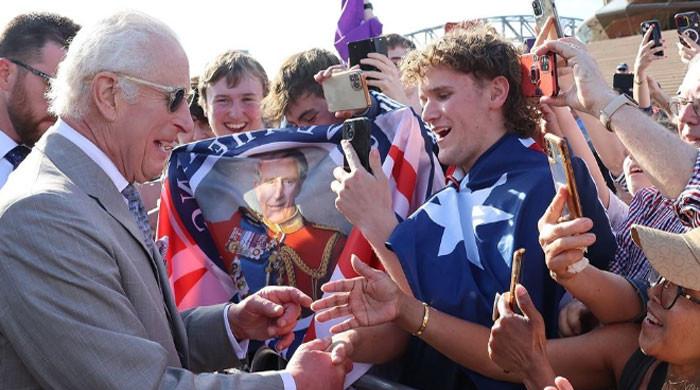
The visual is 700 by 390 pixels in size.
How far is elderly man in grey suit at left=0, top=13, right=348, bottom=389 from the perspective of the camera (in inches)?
87.6

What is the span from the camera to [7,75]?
13.3ft

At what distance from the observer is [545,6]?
11.2 ft

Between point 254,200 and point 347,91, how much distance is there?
2.20ft

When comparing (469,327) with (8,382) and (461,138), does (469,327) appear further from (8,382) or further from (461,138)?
(8,382)

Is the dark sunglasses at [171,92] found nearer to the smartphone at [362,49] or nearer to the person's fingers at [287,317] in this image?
the person's fingers at [287,317]

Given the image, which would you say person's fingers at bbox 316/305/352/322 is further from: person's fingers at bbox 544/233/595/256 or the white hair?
the white hair

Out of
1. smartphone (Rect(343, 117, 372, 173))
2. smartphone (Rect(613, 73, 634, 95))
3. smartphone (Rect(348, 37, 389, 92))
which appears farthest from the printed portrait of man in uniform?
smartphone (Rect(613, 73, 634, 95))

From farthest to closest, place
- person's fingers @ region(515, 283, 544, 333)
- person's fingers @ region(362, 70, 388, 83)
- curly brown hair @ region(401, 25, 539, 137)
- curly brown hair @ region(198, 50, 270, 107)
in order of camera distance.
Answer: curly brown hair @ region(198, 50, 270, 107), person's fingers @ region(362, 70, 388, 83), curly brown hair @ region(401, 25, 539, 137), person's fingers @ region(515, 283, 544, 333)

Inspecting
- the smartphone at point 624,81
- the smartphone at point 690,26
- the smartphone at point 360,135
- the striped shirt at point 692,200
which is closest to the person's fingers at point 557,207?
the striped shirt at point 692,200

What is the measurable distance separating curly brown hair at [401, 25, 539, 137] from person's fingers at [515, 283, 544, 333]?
119 cm

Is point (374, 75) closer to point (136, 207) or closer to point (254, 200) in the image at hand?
point (254, 200)

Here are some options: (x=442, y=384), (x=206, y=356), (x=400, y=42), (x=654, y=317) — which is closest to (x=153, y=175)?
(x=206, y=356)

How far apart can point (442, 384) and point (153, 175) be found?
135 cm

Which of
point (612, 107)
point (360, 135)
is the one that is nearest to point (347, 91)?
point (360, 135)
